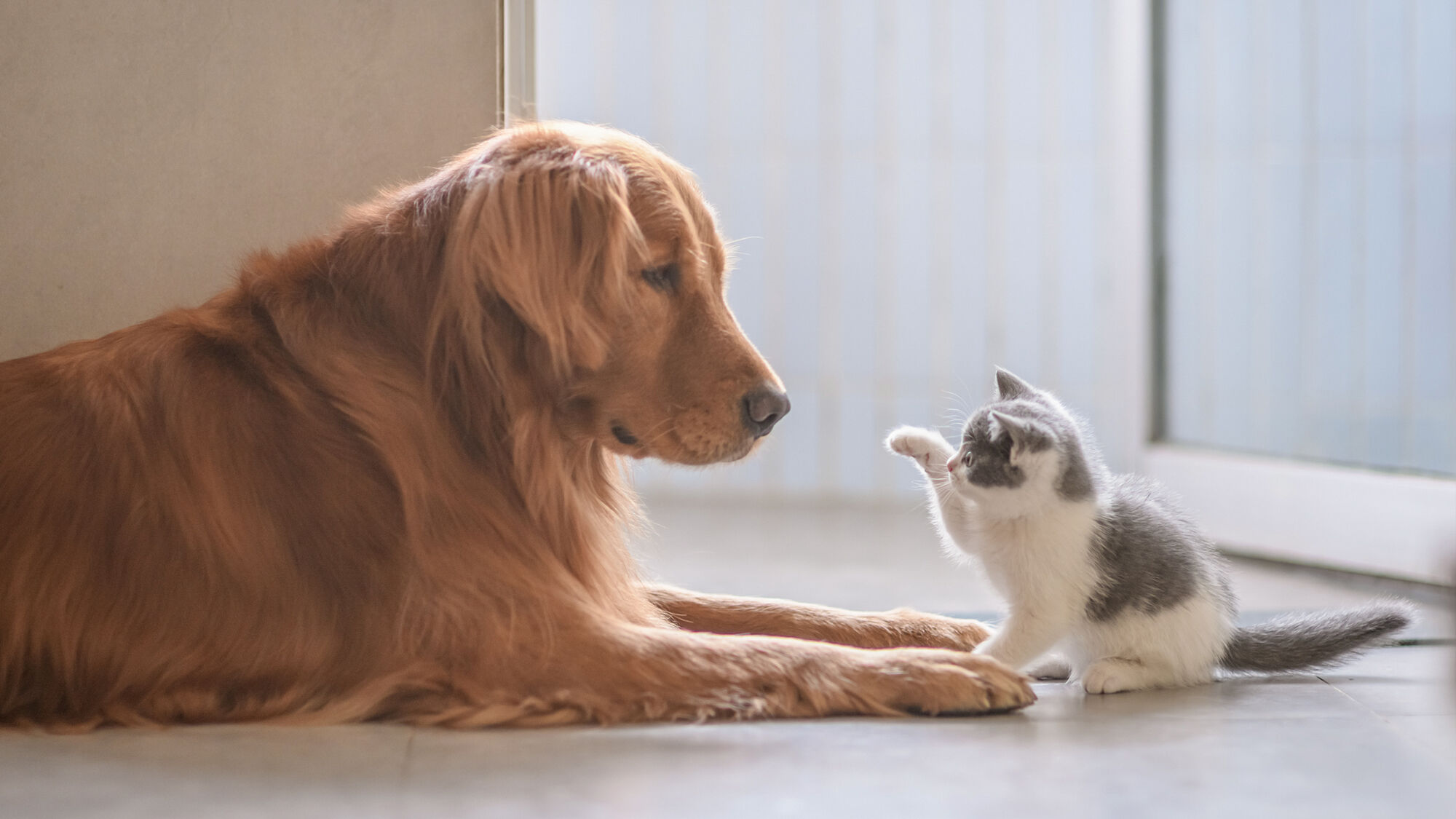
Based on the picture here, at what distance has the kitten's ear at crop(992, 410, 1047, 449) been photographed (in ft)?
5.21

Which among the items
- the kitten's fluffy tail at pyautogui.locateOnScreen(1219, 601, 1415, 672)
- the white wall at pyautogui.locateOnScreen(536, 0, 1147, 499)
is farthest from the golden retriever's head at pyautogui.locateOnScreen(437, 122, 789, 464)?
the white wall at pyautogui.locateOnScreen(536, 0, 1147, 499)

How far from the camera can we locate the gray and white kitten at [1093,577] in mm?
1596

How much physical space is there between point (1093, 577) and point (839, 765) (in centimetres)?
50

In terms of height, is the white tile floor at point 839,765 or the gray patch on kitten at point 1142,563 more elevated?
the gray patch on kitten at point 1142,563

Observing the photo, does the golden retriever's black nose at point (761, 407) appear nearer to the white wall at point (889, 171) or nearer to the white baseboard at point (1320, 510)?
the white baseboard at point (1320, 510)

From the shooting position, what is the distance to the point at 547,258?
61.0 inches

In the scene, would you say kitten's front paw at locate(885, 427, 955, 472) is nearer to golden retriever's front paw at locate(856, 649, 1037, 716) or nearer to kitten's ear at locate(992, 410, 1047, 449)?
kitten's ear at locate(992, 410, 1047, 449)

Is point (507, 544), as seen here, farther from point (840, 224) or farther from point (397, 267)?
point (840, 224)

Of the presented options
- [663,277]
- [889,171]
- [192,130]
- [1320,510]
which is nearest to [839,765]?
[663,277]

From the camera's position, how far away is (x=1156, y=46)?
345 centimetres

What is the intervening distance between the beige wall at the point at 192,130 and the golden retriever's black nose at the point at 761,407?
33.5 inches

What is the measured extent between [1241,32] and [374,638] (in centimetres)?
268

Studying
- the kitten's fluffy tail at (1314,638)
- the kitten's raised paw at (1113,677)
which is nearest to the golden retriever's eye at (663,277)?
the kitten's raised paw at (1113,677)

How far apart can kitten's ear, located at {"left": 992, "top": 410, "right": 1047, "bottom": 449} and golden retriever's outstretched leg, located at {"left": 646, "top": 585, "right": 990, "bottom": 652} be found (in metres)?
0.35
